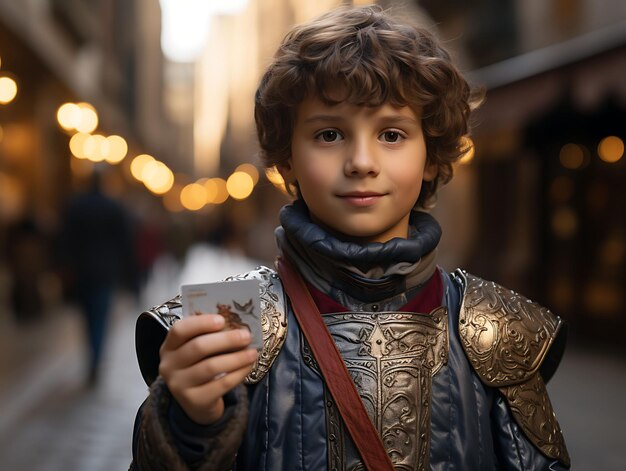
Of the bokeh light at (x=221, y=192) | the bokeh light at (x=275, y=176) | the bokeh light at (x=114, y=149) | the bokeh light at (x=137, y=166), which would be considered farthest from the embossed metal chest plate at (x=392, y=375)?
the bokeh light at (x=221, y=192)

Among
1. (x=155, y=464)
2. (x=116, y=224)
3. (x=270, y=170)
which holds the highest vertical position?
(x=270, y=170)

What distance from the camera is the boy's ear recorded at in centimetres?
202

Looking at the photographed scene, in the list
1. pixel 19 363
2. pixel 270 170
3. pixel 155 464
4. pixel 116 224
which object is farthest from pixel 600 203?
pixel 155 464

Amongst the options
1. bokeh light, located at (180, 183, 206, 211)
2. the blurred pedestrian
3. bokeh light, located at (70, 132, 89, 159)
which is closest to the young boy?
the blurred pedestrian

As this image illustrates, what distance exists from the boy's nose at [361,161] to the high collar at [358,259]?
6.0 inches

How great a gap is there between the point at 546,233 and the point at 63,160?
499 inches

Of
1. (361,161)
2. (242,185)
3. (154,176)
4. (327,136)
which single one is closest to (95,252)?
(327,136)

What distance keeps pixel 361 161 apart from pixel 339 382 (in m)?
0.47

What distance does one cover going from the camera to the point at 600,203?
1021 centimetres

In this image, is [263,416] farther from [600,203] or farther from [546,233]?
[546,233]

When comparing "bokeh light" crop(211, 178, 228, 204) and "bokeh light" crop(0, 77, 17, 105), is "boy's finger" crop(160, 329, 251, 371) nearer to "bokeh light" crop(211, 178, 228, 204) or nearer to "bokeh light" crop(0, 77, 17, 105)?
"bokeh light" crop(0, 77, 17, 105)

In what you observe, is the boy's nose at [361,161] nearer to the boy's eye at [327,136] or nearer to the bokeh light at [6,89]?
the boy's eye at [327,136]

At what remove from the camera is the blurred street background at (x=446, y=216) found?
21.6 feet

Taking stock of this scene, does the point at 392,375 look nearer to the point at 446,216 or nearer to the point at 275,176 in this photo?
the point at 275,176
